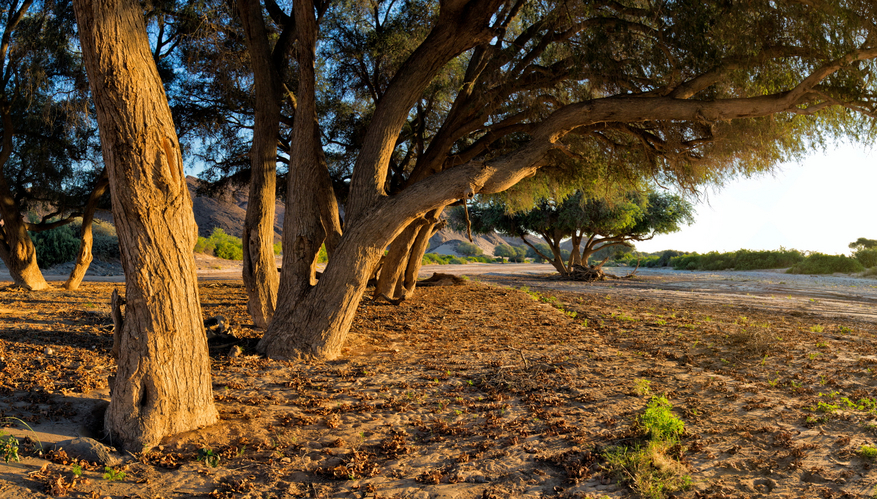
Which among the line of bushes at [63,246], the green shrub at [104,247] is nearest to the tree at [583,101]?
the line of bushes at [63,246]

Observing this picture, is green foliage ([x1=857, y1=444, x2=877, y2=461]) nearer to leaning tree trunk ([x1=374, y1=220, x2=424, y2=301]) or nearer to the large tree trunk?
leaning tree trunk ([x1=374, y1=220, x2=424, y2=301])

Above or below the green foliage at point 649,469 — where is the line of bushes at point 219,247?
above

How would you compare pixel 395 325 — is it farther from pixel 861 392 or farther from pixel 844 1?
pixel 844 1

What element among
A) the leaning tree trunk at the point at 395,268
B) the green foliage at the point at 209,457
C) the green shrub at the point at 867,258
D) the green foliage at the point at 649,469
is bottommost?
the green foliage at the point at 209,457

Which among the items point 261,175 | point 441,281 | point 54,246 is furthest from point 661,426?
point 54,246

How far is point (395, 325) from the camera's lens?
8.38 metres

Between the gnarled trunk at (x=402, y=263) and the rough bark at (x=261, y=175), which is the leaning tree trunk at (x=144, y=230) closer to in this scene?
the rough bark at (x=261, y=175)

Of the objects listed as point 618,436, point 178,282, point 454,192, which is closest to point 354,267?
point 454,192

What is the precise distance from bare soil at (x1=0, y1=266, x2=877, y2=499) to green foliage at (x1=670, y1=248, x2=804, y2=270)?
31.2 m

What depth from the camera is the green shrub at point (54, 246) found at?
850 inches

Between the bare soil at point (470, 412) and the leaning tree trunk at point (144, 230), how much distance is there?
0.31 m

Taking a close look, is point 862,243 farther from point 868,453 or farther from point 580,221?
point 868,453

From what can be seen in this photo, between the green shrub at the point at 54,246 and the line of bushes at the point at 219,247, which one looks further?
the line of bushes at the point at 219,247

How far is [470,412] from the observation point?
169 inches
